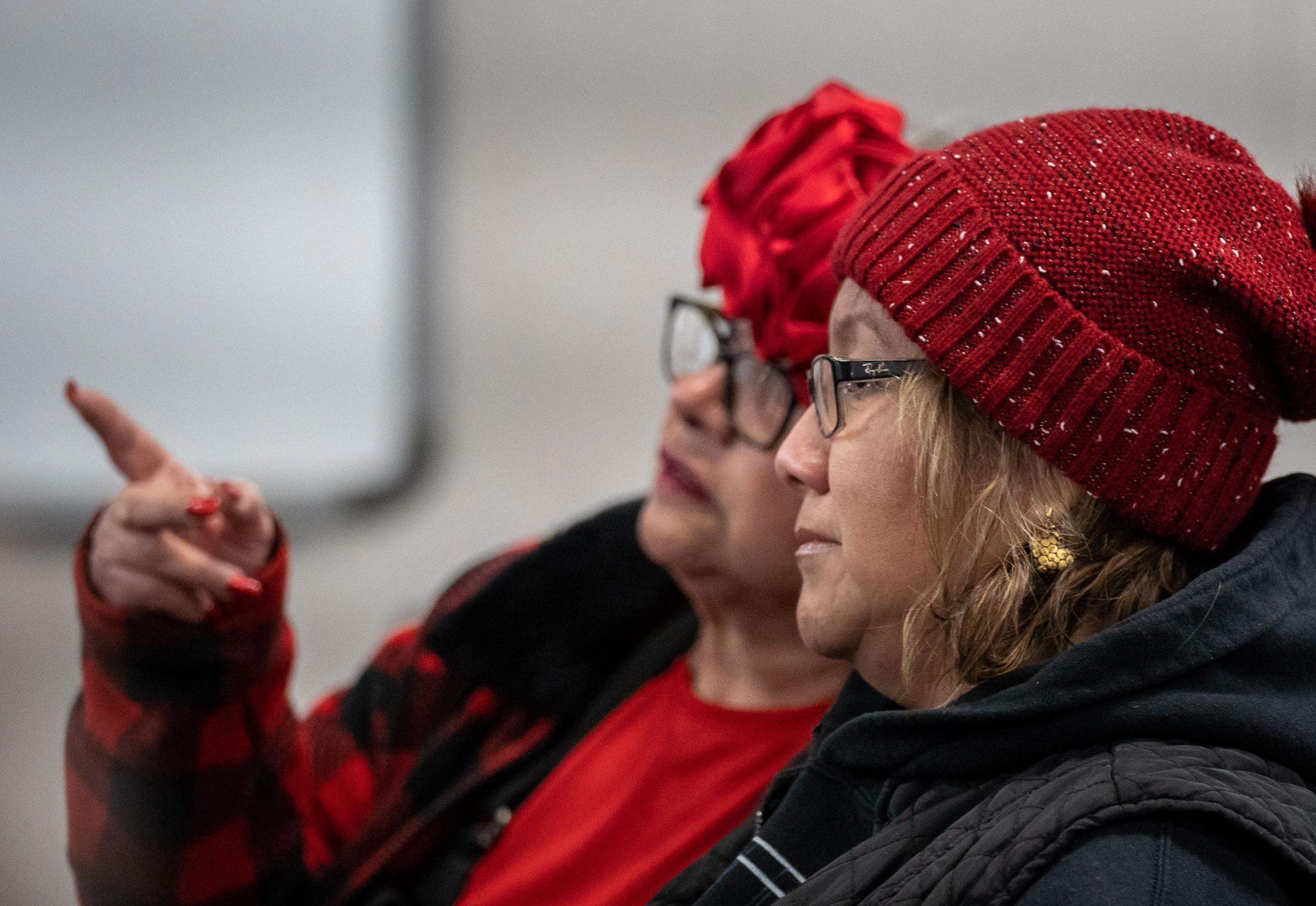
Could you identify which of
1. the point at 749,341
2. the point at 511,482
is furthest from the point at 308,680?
the point at 749,341

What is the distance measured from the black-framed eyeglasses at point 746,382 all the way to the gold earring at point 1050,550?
0.35 meters

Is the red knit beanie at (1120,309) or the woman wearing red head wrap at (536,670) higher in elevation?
the red knit beanie at (1120,309)

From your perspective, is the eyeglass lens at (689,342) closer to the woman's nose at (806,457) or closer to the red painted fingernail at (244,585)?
the woman's nose at (806,457)

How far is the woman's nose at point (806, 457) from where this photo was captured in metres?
0.75

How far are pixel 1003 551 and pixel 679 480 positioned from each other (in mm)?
428

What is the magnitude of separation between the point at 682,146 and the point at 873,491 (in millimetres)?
1341

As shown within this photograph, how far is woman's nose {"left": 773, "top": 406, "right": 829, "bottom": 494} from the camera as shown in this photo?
2.45 ft

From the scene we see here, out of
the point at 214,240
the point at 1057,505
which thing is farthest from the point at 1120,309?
the point at 214,240

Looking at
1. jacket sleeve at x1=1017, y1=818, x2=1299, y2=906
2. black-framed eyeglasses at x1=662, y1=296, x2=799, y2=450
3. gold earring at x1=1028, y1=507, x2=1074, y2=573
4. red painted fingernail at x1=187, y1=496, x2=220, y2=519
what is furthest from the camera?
black-framed eyeglasses at x1=662, y1=296, x2=799, y2=450

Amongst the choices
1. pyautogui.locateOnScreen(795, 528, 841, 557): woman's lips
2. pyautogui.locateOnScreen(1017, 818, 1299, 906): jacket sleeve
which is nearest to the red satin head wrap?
pyautogui.locateOnScreen(795, 528, 841, 557): woman's lips

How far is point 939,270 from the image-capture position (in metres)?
0.66

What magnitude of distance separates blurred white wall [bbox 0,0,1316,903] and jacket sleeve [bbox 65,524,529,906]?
753mm

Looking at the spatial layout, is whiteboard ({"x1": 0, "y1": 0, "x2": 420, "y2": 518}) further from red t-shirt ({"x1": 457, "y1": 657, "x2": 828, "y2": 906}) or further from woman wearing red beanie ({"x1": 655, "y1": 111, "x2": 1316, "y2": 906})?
woman wearing red beanie ({"x1": 655, "y1": 111, "x2": 1316, "y2": 906})

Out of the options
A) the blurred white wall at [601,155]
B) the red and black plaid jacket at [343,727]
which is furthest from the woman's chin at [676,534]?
the blurred white wall at [601,155]
